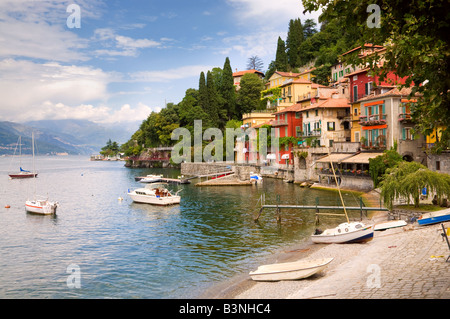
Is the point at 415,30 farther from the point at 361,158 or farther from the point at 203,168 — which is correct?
the point at 203,168

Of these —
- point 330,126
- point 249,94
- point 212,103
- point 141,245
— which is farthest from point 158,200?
point 249,94

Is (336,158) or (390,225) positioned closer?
(390,225)

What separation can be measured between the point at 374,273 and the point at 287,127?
58.7 meters

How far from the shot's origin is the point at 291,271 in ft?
54.3

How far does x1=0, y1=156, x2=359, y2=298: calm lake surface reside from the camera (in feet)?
61.4

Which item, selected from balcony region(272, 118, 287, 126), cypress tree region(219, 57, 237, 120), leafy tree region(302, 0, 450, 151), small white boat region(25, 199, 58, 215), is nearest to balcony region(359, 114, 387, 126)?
balcony region(272, 118, 287, 126)

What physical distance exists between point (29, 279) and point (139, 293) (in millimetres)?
7147

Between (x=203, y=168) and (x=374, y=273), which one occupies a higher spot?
(x=203, y=168)

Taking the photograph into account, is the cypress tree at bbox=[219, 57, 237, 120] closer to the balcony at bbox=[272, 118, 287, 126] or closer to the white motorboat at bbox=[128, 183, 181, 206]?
the balcony at bbox=[272, 118, 287, 126]

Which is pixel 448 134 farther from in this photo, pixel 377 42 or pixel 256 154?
pixel 256 154

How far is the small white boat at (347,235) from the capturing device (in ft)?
74.8

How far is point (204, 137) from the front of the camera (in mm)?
104062

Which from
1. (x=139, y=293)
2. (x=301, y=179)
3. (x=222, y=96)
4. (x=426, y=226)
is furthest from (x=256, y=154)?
(x=139, y=293)

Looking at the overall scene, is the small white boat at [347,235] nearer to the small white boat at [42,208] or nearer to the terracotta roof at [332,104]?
the small white boat at [42,208]
